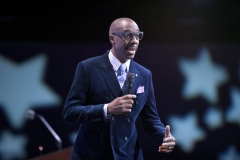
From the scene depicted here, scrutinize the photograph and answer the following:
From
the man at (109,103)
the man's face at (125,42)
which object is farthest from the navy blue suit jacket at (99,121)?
the man's face at (125,42)

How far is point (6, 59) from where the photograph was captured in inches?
209

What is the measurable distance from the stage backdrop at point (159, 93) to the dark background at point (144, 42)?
0.01 meters

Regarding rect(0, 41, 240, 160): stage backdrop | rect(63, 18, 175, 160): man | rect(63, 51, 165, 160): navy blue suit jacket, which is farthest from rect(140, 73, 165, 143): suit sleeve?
rect(0, 41, 240, 160): stage backdrop

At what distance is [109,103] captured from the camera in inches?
93.9

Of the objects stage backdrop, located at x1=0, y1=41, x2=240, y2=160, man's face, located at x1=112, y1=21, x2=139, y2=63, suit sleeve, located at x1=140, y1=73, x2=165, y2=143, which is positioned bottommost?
stage backdrop, located at x1=0, y1=41, x2=240, y2=160

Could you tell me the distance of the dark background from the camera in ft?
17.5

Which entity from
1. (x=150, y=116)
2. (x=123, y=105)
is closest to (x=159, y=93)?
(x=150, y=116)

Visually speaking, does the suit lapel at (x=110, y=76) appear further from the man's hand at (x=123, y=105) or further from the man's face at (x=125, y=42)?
the man's hand at (x=123, y=105)

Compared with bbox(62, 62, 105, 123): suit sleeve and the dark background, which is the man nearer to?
bbox(62, 62, 105, 123): suit sleeve

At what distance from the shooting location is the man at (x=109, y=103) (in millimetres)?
2457

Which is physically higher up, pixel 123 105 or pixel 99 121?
pixel 123 105

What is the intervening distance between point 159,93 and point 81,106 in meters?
3.28

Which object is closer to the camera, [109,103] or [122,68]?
[109,103]

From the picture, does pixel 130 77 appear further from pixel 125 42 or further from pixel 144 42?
pixel 144 42
